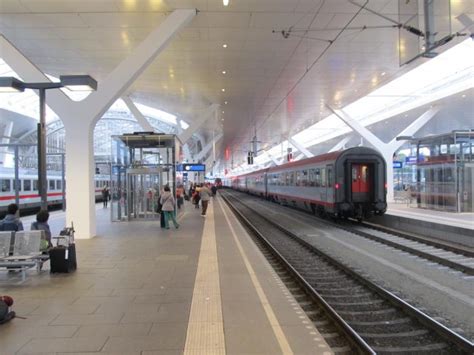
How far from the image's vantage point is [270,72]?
2336cm

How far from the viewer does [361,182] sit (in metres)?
17.9

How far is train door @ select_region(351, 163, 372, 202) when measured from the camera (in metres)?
17.7

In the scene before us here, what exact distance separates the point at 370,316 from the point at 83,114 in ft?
33.1

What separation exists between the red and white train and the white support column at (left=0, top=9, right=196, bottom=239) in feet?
34.3

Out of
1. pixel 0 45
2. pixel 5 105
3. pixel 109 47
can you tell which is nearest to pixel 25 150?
pixel 5 105

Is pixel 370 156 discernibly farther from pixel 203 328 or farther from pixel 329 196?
pixel 203 328

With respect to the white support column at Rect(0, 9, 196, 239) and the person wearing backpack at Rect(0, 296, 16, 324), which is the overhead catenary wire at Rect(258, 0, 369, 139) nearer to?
the white support column at Rect(0, 9, 196, 239)

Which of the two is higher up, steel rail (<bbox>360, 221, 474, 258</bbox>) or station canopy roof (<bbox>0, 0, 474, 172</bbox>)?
station canopy roof (<bbox>0, 0, 474, 172</bbox>)

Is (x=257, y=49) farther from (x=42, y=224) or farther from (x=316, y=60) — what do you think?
(x=42, y=224)

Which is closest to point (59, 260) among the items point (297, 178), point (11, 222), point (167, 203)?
point (11, 222)

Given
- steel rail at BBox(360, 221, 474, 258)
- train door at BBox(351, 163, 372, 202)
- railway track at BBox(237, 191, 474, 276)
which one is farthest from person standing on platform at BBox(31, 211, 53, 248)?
train door at BBox(351, 163, 372, 202)

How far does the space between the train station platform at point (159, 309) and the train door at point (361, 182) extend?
8863 millimetres

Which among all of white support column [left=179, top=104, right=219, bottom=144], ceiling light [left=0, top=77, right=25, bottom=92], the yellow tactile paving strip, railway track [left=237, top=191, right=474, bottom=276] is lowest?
railway track [left=237, top=191, right=474, bottom=276]

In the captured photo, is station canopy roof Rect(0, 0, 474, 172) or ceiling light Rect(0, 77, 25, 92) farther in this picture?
station canopy roof Rect(0, 0, 474, 172)
